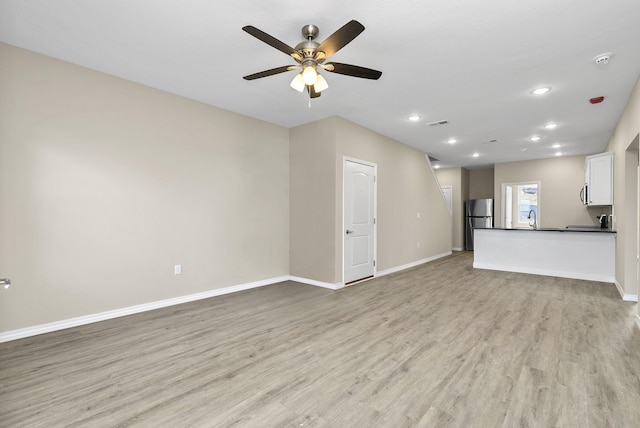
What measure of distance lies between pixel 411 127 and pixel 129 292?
4.88m

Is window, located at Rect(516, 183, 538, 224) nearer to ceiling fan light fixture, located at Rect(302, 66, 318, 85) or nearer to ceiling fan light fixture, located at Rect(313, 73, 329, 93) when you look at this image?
ceiling fan light fixture, located at Rect(313, 73, 329, 93)

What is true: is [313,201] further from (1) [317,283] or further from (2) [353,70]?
(2) [353,70]

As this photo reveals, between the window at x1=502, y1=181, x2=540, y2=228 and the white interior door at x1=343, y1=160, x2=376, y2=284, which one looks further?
the window at x1=502, y1=181, x2=540, y2=228

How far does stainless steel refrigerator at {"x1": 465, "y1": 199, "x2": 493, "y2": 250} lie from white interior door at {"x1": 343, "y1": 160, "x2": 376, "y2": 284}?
5.33 meters

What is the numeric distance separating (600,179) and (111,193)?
23.6 feet

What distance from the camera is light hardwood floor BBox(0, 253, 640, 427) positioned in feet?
6.02

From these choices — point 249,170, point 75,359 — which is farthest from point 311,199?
point 75,359

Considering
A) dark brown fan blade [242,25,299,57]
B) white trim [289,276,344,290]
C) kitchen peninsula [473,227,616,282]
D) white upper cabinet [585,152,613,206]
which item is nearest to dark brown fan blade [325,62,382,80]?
dark brown fan blade [242,25,299,57]

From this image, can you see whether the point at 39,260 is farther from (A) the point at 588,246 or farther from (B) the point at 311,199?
(A) the point at 588,246

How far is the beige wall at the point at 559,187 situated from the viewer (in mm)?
7742

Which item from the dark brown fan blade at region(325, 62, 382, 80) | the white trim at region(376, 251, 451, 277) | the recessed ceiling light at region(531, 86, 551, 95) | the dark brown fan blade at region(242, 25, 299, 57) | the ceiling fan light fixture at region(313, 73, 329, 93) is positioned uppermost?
the recessed ceiling light at region(531, 86, 551, 95)

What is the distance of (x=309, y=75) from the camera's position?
8.09 ft

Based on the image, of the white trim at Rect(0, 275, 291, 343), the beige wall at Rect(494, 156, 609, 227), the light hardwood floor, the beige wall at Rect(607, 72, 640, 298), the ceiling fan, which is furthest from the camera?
the beige wall at Rect(494, 156, 609, 227)

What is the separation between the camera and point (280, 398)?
1992 mm
